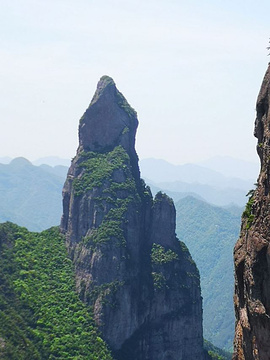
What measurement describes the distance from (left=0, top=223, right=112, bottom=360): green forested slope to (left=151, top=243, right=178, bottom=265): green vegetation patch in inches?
490

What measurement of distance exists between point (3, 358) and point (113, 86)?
158ft

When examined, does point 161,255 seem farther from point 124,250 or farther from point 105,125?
point 105,125

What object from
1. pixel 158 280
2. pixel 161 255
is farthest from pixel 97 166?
pixel 158 280

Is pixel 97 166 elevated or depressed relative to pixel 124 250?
elevated

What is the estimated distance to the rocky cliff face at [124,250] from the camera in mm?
75375

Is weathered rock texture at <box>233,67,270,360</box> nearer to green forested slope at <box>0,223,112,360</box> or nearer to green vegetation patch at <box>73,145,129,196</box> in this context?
green forested slope at <box>0,223,112,360</box>

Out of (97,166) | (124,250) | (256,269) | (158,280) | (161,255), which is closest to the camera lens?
(256,269)

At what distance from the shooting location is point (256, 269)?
19875mm

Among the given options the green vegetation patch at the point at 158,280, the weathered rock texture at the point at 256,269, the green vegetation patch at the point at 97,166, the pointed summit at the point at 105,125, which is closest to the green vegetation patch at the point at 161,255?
the green vegetation patch at the point at 158,280

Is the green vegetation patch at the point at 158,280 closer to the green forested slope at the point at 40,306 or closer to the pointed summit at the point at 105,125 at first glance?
the green forested slope at the point at 40,306

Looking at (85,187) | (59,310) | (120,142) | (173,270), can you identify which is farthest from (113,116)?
(59,310)

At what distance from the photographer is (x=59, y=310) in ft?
240

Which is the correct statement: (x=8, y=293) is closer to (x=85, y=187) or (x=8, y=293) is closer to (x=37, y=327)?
(x=37, y=327)

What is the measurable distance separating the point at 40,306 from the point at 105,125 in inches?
1221
